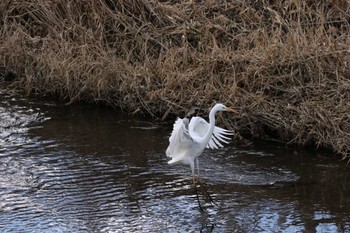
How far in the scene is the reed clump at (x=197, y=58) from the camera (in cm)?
920

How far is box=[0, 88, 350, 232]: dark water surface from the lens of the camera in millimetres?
6723

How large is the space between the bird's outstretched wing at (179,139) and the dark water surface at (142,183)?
393mm

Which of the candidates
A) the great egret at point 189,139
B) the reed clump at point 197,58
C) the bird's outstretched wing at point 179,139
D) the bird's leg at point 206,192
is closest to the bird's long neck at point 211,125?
the great egret at point 189,139

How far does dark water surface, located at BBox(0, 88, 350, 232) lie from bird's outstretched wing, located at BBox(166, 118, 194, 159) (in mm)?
393

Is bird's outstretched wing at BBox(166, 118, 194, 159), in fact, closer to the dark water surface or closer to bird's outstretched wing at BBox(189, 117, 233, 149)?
bird's outstretched wing at BBox(189, 117, 233, 149)

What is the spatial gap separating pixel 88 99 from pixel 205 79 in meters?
1.81

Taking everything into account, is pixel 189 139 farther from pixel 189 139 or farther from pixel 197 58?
pixel 197 58

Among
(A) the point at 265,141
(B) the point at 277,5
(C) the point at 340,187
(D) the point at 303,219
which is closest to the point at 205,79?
(A) the point at 265,141

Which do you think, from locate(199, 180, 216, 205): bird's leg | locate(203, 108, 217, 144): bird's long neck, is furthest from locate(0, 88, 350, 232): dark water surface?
locate(203, 108, 217, 144): bird's long neck

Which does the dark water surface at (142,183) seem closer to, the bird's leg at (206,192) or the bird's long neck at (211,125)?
the bird's leg at (206,192)

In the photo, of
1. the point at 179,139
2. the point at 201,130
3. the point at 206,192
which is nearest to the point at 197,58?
the point at 201,130

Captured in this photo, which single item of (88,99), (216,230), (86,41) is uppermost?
(86,41)

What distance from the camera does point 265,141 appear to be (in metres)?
9.21

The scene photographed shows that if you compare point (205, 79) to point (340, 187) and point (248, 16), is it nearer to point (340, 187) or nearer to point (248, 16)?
point (248, 16)
